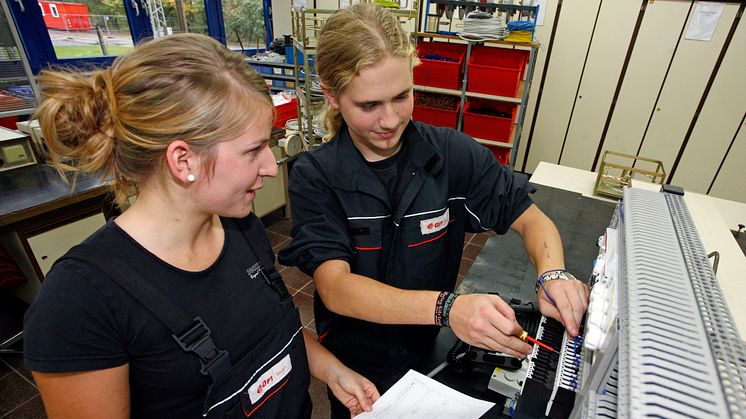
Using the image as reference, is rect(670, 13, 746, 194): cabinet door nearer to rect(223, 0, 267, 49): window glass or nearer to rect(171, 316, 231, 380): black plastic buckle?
rect(171, 316, 231, 380): black plastic buckle

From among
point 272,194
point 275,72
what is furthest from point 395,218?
point 275,72

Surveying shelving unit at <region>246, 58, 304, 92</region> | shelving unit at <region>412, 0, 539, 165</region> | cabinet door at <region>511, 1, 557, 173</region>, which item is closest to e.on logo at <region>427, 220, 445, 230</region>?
shelving unit at <region>412, 0, 539, 165</region>

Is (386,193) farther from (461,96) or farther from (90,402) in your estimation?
(461,96)

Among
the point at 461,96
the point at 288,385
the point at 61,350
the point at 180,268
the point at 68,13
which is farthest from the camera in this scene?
the point at 461,96

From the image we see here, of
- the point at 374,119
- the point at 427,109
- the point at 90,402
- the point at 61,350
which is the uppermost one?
the point at 374,119

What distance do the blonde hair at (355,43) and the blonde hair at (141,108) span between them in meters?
0.31

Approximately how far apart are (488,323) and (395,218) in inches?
16.9

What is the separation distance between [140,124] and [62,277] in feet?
0.95

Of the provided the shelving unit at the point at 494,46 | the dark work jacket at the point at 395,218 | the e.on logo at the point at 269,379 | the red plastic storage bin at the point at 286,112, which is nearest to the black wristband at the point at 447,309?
the dark work jacket at the point at 395,218

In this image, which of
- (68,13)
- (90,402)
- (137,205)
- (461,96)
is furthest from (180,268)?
(68,13)

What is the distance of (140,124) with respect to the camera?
71 centimetres

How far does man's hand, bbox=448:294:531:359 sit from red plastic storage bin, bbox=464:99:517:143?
3.11 m

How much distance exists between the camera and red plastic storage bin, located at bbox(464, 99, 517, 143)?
143 inches

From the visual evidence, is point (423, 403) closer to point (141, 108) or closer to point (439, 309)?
point (439, 309)
